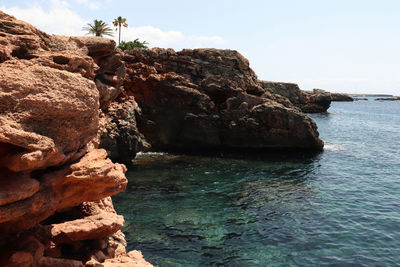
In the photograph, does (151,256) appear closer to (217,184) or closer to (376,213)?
(217,184)

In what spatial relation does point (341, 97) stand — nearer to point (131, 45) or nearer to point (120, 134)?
point (131, 45)

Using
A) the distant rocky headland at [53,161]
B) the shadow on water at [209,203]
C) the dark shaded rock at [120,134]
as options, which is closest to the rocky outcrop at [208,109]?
the shadow on water at [209,203]

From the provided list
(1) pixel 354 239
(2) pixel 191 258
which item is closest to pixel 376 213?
(1) pixel 354 239

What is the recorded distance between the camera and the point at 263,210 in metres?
21.0

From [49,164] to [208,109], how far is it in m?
29.6

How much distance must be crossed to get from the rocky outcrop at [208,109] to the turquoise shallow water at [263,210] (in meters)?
3.63

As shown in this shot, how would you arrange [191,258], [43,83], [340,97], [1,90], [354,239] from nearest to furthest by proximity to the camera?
[1,90] < [43,83] < [191,258] < [354,239] < [340,97]

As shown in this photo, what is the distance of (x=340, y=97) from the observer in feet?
634

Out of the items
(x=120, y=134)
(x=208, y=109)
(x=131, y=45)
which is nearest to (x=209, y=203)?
(x=120, y=134)

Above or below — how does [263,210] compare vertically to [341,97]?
below

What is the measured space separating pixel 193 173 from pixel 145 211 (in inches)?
370

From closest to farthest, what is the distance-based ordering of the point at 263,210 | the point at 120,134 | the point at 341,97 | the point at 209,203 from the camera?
1. the point at 263,210
2. the point at 209,203
3. the point at 120,134
4. the point at 341,97

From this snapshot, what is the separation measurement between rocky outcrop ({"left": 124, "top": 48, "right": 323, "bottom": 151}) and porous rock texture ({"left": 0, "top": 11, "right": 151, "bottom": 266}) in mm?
23971

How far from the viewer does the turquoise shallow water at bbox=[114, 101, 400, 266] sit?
607 inches
